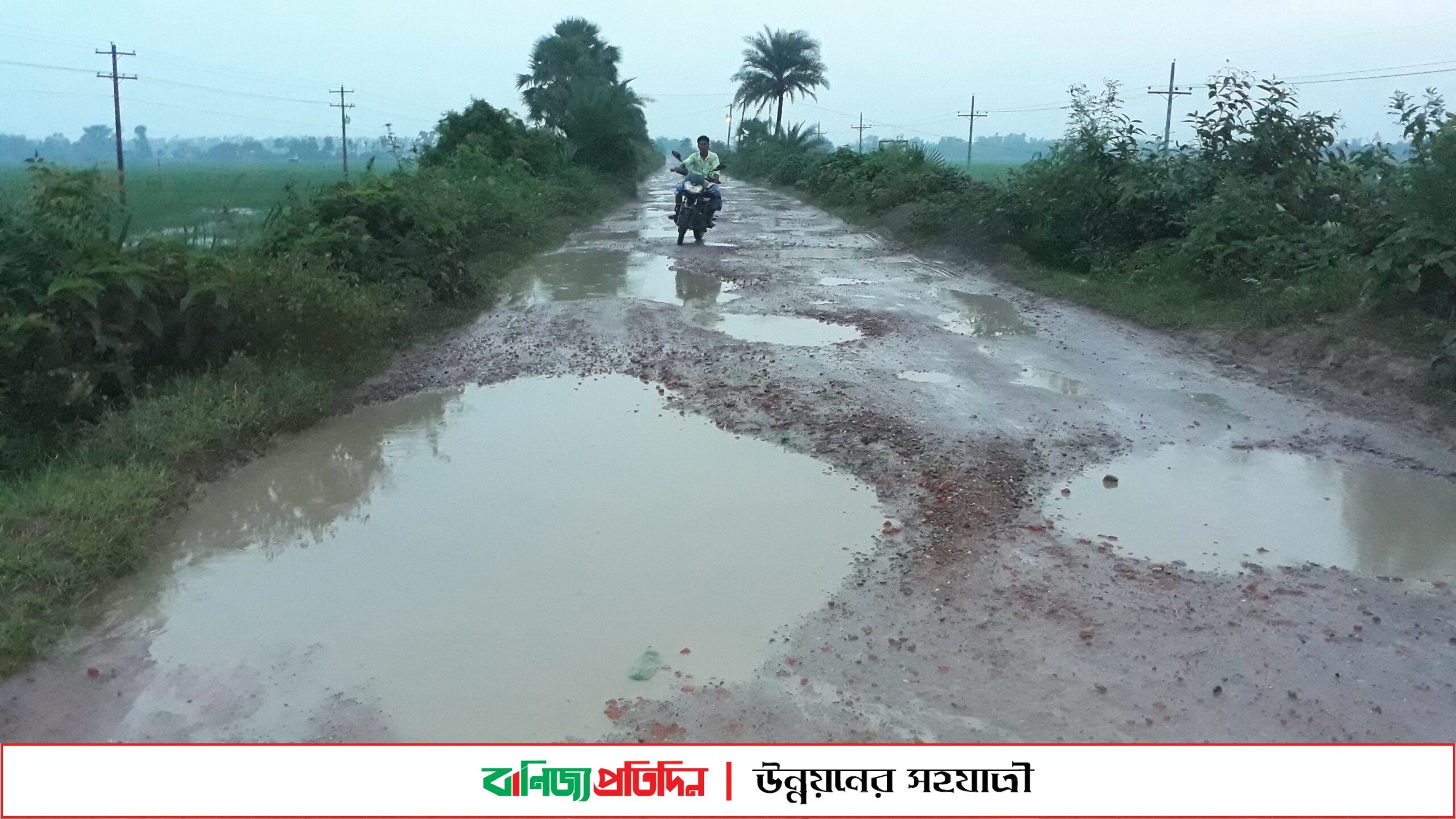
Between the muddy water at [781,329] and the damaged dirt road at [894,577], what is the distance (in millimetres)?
529

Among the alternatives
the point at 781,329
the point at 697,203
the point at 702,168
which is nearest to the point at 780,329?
the point at 781,329

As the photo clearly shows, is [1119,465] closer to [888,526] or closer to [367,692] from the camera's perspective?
[888,526]

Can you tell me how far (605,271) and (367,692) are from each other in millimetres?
10476

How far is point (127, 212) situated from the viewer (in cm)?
697

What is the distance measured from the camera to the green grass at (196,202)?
710 centimetres

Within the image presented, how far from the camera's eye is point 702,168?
656 inches

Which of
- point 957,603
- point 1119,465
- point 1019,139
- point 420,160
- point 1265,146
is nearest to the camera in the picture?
point 957,603

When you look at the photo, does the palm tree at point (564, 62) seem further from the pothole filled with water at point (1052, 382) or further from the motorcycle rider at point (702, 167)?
the pothole filled with water at point (1052, 382)

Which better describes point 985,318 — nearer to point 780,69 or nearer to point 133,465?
point 133,465

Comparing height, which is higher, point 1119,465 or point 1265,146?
point 1265,146

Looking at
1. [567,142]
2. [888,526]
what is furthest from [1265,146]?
[567,142]

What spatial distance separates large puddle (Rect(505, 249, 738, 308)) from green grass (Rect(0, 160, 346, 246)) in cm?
263

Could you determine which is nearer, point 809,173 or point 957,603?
point 957,603

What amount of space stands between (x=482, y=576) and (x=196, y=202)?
5729 millimetres
